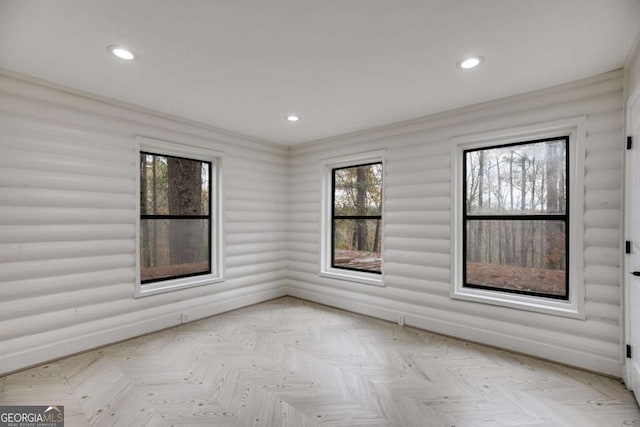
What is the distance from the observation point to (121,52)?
2299 mm

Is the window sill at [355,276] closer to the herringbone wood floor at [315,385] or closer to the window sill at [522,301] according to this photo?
the herringbone wood floor at [315,385]

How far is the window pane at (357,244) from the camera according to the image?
14.5 ft

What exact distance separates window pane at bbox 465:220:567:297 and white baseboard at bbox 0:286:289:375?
3.16 meters

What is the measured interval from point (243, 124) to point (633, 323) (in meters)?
4.37

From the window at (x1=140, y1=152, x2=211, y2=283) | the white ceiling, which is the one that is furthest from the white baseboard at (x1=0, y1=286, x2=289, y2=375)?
the white ceiling

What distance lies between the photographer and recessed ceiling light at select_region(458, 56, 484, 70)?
2.38 meters

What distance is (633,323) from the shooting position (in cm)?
235

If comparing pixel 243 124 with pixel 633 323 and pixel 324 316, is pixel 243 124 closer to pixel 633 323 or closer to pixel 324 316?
pixel 324 316

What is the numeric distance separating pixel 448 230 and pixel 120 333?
12.6 ft

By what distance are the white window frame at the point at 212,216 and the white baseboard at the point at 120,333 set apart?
0.32 meters

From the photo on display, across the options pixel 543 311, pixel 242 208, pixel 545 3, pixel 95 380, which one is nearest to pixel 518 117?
pixel 545 3

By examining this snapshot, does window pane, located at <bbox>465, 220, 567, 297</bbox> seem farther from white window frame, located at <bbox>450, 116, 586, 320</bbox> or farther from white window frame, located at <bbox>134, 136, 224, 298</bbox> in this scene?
white window frame, located at <bbox>134, 136, 224, 298</bbox>

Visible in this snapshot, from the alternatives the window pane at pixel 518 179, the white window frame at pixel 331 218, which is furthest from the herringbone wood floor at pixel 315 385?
the window pane at pixel 518 179

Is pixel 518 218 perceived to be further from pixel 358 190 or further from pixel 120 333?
pixel 120 333
